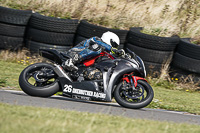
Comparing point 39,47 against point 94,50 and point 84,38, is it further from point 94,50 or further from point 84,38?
point 94,50

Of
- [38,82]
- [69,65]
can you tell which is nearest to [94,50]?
[69,65]

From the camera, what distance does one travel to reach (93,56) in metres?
6.02

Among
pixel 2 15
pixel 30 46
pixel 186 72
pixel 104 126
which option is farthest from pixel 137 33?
pixel 104 126

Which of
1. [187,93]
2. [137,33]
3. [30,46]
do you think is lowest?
[187,93]

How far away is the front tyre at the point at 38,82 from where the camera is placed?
19.1 feet

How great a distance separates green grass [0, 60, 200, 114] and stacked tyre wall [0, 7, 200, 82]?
0.57 m

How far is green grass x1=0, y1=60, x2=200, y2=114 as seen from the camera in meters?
7.04

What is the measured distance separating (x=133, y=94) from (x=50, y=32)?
16.4 feet

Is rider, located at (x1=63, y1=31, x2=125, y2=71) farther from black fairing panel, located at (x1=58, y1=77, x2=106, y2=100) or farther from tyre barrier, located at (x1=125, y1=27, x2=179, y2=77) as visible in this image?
tyre barrier, located at (x1=125, y1=27, x2=179, y2=77)

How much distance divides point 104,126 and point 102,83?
2262 millimetres

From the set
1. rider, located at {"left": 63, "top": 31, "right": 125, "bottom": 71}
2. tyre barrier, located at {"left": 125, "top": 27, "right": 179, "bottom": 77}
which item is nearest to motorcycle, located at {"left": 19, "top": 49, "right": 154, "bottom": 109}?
rider, located at {"left": 63, "top": 31, "right": 125, "bottom": 71}

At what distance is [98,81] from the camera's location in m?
5.93

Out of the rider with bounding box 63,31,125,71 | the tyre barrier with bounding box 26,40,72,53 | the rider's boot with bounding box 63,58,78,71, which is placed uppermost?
the rider with bounding box 63,31,125,71

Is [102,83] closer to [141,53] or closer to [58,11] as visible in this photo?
[141,53]
